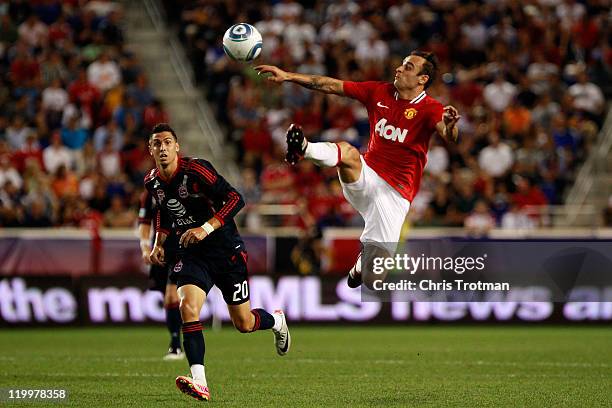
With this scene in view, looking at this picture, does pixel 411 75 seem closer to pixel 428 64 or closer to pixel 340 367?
pixel 428 64

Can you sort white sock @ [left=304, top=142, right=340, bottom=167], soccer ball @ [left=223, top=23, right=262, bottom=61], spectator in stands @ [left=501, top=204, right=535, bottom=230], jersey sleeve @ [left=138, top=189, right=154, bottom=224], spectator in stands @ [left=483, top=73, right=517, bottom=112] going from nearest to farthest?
white sock @ [left=304, top=142, right=340, bottom=167] < soccer ball @ [left=223, top=23, right=262, bottom=61] < jersey sleeve @ [left=138, top=189, right=154, bottom=224] < spectator in stands @ [left=501, top=204, right=535, bottom=230] < spectator in stands @ [left=483, top=73, right=517, bottom=112]

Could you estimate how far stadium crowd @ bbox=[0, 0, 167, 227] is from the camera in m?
20.6

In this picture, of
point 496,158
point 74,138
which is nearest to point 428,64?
point 496,158

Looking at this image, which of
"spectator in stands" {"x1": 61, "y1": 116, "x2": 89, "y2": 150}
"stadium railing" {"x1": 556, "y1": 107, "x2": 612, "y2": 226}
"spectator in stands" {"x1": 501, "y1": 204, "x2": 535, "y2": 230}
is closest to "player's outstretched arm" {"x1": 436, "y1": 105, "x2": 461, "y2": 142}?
"spectator in stands" {"x1": 501, "y1": 204, "x2": 535, "y2": 230}

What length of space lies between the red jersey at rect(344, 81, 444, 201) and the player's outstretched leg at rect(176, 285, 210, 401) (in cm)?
216

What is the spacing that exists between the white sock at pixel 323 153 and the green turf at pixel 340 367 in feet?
6.60

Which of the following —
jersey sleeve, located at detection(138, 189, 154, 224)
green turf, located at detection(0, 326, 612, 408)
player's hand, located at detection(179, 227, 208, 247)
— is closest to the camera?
player's hand, located at detection(179, 227, 208, 247)

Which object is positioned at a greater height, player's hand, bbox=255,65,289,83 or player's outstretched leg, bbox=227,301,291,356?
player's hand, bbox=255,65,289,83

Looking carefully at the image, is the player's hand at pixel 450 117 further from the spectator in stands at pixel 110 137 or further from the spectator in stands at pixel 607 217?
the spectator in stands at pixel 110 137

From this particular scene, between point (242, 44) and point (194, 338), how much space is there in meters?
2.69

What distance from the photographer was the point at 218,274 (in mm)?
10352

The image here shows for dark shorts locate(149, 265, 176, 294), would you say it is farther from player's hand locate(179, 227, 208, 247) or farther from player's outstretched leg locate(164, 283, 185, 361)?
player's hand locate(179, 227, 208, 247)

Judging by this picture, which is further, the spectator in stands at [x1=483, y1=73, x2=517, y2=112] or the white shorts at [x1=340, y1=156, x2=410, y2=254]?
the spectator in stands at [x1=483, y1=73, x2=517, y2=112]

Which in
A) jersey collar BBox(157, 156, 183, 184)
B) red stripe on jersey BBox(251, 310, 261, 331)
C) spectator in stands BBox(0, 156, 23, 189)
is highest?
jersey collar BBox(157, 156, 183, 184)
